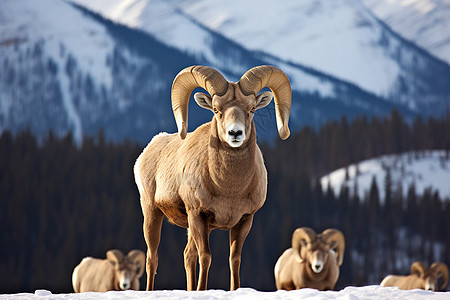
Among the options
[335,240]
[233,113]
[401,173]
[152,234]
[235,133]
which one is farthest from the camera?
[401,173]

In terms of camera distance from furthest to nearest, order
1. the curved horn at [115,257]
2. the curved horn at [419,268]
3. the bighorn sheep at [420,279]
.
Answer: the curved horn at [419,268]
the bighorn sheep at [420,279]
the curved horn at [115,257]

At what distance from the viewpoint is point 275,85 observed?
8.69 metres

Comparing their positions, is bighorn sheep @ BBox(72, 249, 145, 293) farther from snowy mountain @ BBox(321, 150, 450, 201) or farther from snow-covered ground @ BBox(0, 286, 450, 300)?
snowy mountain @ BBox(321, 150, 450, 201)

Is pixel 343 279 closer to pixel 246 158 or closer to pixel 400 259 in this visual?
pixel 400 259

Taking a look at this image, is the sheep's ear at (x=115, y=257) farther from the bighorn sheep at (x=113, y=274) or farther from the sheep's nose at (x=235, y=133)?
the sheep's nose at (x=235, y=133)

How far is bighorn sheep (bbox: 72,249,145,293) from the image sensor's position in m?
19.7

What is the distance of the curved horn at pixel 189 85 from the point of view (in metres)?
8.10

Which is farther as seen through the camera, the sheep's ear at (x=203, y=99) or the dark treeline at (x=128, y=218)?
the dark treeline at (x=128, y=218)

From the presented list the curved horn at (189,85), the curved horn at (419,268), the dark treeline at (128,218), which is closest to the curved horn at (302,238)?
the curved horn at (419,268)

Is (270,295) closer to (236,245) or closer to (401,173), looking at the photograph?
(236,245)

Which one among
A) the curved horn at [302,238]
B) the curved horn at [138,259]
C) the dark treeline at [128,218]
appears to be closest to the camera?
the curved horn at [302,238]

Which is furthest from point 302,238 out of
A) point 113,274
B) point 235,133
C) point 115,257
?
point 235,133

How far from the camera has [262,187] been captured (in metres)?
8.27

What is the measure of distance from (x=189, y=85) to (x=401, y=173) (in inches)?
2965
